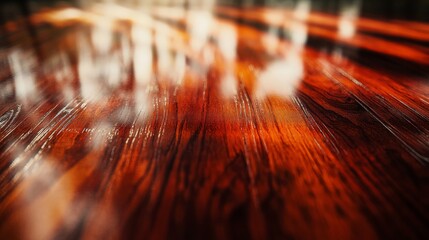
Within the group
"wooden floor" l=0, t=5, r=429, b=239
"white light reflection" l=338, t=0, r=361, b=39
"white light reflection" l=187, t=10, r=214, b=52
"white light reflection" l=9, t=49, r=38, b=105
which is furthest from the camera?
"white light reflection" l=338, t=0, r=361, b=39

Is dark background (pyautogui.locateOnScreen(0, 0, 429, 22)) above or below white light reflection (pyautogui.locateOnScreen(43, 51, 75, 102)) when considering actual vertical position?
above

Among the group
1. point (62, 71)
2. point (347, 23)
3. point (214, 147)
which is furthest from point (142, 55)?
point (347, 23)

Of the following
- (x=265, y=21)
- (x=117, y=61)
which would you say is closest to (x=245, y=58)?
(x=117, y=61)

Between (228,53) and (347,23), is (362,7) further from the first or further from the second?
(228,53)

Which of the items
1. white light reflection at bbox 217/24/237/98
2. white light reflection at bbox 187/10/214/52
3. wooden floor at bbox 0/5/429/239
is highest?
white light reflection at bbox 187/10/214/52

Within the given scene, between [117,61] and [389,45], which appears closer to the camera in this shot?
[117,61]

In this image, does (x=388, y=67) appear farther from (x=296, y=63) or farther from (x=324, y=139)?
(x=324, y=139)

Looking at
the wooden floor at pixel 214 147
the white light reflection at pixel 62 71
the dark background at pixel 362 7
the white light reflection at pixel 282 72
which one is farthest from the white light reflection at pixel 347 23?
the white light reflection at pixel 62 71

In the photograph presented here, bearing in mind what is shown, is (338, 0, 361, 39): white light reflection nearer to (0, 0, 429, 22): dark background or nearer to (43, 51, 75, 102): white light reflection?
(0, 0, 429, 22): dark background

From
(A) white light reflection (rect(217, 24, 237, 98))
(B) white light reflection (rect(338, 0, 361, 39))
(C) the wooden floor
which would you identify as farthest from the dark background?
(C) the wooden floor
